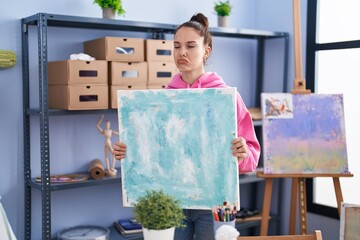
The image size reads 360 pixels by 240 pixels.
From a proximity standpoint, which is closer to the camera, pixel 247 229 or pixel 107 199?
pixel 107 199

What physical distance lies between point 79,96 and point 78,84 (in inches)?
2.6

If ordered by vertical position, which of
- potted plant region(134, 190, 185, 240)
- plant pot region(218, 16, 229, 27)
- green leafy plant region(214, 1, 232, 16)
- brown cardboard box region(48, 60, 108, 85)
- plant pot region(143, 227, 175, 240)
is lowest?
plant pot region(143, 227, 175, 240)

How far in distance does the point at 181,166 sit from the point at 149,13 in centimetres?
176

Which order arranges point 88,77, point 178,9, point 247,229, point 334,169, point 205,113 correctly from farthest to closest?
1. point 247,229
2. point 178,9
3. point 334,169
4. point 88,77
5. point 205,113

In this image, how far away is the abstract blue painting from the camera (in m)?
1.54

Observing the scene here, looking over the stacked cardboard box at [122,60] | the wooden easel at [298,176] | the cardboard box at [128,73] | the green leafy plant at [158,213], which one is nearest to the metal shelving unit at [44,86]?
the stacked cardboard box at [122,60]

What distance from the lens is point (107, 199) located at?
3000mm

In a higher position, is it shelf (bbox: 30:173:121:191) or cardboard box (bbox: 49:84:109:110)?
cardboard box (bbox: 49:84:109:110)

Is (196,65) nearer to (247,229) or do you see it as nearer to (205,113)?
(205,113)

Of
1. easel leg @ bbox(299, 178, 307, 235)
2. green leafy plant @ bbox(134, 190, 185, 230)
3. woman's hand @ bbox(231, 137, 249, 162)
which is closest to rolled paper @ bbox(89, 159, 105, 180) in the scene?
easel leg @ bbox(299, 178, 307, 235)

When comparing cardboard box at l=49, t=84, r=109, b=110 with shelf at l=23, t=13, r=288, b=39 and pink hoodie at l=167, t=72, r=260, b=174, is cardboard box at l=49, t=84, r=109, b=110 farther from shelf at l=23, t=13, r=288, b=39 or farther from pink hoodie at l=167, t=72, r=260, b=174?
pink hoodie at l=167, t=72, r=260, b=174

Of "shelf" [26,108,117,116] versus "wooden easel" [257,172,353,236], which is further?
"wooden easel" [257,172,353,236]

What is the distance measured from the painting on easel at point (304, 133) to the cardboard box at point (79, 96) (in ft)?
3.26

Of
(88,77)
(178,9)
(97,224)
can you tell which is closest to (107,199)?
(97,224)
